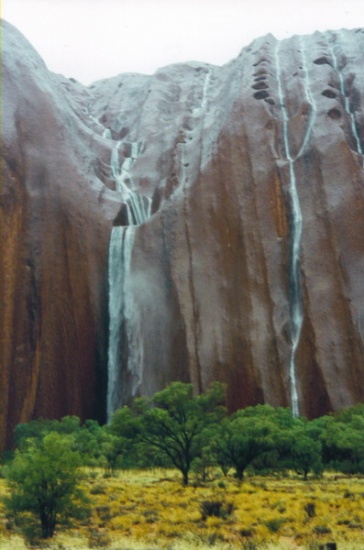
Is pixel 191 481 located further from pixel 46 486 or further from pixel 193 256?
pixel 193 256

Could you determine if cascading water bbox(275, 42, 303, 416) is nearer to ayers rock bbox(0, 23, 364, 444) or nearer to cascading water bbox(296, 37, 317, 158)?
ayers rock bbox(0, 23, 364, 444)

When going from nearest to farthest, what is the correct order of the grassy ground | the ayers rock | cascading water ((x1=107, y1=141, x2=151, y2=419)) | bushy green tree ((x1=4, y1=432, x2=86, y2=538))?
1. the grassy ground
2. bushy green tree ((x1=4, y1=432, x2=86, y2=538))
3. the ayers rock
4. cascading water ((x1=107, y1=141, x2=151, y2=419))

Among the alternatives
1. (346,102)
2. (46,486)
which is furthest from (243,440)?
(346,102)

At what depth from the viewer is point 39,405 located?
1267 inches

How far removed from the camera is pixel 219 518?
47.5 feet

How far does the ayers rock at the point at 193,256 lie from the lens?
32312 millimetres

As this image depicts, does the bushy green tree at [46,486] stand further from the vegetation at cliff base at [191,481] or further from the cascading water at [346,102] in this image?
the cascading water at [346,102]

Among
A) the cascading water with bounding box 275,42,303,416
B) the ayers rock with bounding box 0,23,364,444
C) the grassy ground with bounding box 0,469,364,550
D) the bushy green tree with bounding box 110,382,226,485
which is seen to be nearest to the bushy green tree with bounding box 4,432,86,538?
the grassy ground with bounding box 0,469,364,550

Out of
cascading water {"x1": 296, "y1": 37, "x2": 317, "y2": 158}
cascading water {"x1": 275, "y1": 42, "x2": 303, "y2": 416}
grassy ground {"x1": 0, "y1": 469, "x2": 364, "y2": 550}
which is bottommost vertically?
grassy ground {"x1": 0, "y1": 469, "x2": 364, "y2": 550}

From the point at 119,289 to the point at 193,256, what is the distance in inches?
175

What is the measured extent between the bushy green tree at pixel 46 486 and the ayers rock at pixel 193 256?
17431 millimetres

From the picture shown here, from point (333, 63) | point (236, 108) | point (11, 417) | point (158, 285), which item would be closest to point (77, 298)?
point (158, 285)

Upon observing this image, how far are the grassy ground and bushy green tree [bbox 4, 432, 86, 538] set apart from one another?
0.42 meters

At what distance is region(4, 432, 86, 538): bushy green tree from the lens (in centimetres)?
1374
